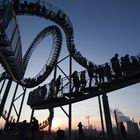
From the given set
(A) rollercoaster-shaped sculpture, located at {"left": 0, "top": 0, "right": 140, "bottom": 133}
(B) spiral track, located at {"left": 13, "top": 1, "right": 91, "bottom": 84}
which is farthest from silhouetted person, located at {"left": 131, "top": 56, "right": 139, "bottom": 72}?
(B) spiral track, located at {"left": 13, "top": 1, "right": 91, "bottom": 84}

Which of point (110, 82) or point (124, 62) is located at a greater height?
point (124, 62)

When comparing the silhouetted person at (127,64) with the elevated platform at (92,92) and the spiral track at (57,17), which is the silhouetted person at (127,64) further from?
the spiral track at (57,17)

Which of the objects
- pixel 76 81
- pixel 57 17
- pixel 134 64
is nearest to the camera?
pixel 134 64

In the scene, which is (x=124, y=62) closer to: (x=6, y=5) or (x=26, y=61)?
(x=6, y=5)

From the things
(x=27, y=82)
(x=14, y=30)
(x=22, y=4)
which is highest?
(x=22, y=4)

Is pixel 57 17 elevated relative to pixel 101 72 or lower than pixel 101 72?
elevated

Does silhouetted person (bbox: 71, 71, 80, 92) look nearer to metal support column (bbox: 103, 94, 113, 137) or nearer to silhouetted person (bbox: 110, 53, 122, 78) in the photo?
metal support column (bbox: 103, 94, 113, 137)

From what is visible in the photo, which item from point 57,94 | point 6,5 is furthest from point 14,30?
point 57,94

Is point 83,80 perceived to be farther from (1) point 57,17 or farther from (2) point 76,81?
(1) point 57,17

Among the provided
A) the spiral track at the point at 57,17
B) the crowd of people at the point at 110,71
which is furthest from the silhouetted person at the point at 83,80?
the spiral track at the point at 57,17

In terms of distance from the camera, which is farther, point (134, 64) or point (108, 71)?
point (108, 71)

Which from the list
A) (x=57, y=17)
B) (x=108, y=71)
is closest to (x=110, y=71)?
(x=108, y=71)
